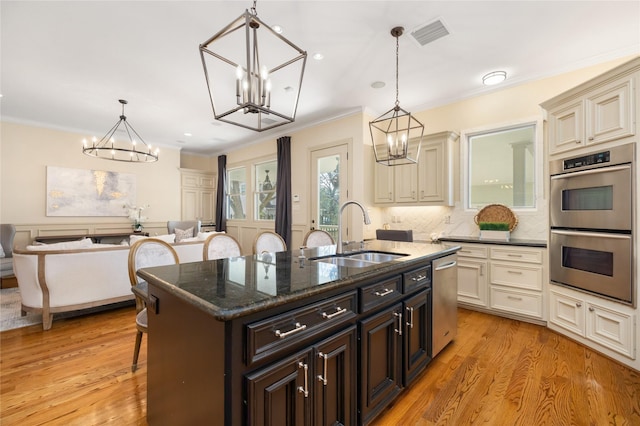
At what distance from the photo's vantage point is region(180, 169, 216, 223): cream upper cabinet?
7.61 metres

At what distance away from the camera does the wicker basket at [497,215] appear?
3695mm

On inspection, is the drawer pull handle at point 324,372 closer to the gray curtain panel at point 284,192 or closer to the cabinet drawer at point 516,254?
the cabinet drawer at point 516,254

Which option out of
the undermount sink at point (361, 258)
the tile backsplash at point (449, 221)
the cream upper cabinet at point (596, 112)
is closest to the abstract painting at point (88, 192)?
the tile backsplash at point (449, 221)

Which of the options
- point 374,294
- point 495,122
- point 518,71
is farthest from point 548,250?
point 374,294

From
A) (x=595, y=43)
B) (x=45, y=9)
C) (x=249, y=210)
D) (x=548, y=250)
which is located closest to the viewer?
(x=45, y=9)

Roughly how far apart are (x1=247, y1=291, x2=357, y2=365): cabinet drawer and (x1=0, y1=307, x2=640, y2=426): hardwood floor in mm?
878

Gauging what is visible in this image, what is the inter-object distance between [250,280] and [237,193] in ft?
21.3

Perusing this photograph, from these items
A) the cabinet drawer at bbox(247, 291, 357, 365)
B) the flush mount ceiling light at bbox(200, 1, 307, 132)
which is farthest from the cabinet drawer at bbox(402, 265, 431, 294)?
the flush mount ceiling light at bbox(200, 1, 307, 132)

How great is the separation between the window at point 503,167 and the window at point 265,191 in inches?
159

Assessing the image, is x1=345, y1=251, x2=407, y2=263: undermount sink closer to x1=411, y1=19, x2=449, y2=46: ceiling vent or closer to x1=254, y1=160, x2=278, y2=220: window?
x1=411, y1=19, x2=449, y2=46: ceiling vent

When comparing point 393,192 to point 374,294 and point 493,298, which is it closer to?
point 493,298

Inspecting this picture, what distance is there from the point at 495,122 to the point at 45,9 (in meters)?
5.06

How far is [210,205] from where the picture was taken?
822cm

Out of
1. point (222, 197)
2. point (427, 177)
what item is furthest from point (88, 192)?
point (427, 177)
